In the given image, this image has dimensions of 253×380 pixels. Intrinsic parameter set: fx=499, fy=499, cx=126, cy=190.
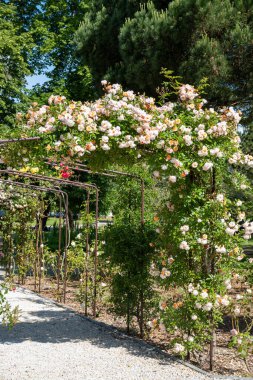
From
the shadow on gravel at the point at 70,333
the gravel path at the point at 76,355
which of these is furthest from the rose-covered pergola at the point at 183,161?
the shadow on gravel at the point at 70,333

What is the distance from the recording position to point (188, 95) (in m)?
4.62

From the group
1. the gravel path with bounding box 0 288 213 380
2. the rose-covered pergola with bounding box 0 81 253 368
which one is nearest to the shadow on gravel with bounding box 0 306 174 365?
the gravel path with bounding box 0 288 213 380

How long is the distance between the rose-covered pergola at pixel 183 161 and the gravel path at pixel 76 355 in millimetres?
348

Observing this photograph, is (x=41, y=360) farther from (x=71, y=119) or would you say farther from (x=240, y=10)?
(x=240, y=10)

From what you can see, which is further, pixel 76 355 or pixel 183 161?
pixel 76 355

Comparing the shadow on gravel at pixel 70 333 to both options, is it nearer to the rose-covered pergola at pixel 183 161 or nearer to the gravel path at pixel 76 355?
the gravel path at pixel 76 355

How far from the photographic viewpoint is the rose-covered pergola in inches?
175

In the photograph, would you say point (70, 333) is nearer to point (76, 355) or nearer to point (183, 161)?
point (76, 355)

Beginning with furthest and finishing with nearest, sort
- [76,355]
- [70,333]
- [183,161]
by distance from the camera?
[70,333] < [76,355] < [183,161]

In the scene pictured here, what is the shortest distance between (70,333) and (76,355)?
0.94 meters

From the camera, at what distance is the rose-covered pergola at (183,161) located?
444cm

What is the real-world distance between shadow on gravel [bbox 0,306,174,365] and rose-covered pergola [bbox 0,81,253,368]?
636 millimetres

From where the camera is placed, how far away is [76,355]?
15.6ft

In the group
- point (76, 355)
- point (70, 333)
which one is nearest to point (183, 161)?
point (76, 355)
